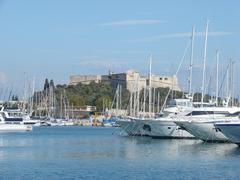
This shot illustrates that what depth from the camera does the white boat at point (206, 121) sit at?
76.1 m

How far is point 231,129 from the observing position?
217ft

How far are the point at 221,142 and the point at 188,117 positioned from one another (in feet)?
21.8

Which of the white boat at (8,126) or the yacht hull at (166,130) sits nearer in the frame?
the yacht hull at (166,130)

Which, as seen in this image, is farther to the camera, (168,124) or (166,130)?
(166,130)

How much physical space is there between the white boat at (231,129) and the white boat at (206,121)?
5.52 m

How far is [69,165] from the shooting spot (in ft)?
169

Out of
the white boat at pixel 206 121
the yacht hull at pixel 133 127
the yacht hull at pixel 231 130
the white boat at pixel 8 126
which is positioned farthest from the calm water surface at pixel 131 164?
the white boat at pixel 8 126

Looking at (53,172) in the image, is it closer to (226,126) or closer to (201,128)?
(226,126)

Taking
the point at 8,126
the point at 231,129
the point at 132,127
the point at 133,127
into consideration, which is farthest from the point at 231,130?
the point at 8,126

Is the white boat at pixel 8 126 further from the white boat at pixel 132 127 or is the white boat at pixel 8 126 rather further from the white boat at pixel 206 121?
the white boat at pixel 206 121

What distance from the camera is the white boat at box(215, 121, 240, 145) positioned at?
65.6 m

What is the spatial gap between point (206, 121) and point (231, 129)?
1037cm

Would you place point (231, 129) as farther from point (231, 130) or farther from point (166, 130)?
point (166, 130)

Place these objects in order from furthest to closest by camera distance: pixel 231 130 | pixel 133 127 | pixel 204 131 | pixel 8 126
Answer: pixel 8 126 → pixel 133 127 → pixel 204 131 → pixel 231 130
